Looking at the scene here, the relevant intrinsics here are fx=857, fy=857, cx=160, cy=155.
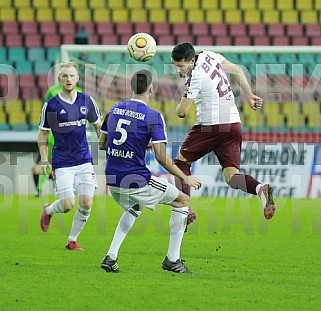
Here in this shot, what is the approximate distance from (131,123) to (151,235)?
161 inches

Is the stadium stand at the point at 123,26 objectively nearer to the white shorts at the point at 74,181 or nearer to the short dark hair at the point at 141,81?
the white shorts at the point at 74,181

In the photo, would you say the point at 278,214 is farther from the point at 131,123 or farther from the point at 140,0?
the point at 140,0

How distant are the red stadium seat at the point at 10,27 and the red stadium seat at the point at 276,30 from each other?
6.34 metres

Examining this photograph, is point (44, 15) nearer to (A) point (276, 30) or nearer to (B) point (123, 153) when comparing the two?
(A) point (276, 30)

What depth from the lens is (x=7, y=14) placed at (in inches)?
866

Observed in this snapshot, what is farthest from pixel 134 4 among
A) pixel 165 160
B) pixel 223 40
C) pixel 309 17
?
pixel 165 160

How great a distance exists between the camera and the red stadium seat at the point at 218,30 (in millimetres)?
21109

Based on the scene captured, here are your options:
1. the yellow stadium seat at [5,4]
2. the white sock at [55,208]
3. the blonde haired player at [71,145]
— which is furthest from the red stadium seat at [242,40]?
the blonde haired player at [71,145]

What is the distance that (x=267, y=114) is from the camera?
1836 centimetres

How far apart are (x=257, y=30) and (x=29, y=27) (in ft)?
18.8

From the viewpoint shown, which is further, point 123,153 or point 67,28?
point 67,28

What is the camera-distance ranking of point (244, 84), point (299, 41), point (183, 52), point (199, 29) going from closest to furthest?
point (183, 52) < point (244, 84) < point (299, 41) < point (199, 29)

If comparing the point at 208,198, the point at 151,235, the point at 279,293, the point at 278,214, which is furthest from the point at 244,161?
the point at 279,293

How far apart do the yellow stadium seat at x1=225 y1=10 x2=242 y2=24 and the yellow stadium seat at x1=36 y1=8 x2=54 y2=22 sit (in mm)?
4438
